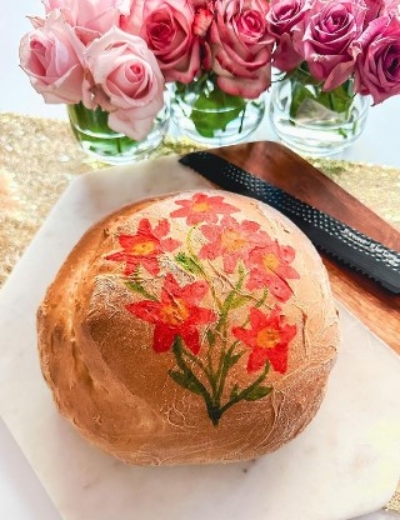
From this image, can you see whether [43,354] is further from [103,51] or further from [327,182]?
[327,182]

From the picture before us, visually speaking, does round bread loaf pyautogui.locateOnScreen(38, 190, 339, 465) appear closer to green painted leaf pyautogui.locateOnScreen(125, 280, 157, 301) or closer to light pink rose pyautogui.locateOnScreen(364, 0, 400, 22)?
green painted leaf pyautogui.locateOnScreen(125, 280, 157, 301)

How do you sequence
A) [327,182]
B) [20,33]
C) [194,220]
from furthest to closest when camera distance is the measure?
[20,33]
[327,182]
[194,220]

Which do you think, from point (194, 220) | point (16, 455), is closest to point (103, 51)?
point (194, 220)

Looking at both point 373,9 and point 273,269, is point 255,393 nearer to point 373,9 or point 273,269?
point 273,269

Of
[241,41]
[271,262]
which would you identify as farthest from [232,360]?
[241,41]

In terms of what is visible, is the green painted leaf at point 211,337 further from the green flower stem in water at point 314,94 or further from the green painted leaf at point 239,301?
the green flower stem in water at point 314,94

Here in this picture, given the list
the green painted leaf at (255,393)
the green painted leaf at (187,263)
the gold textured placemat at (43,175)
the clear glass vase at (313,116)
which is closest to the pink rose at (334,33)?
the clear glass vase at (313,116)
